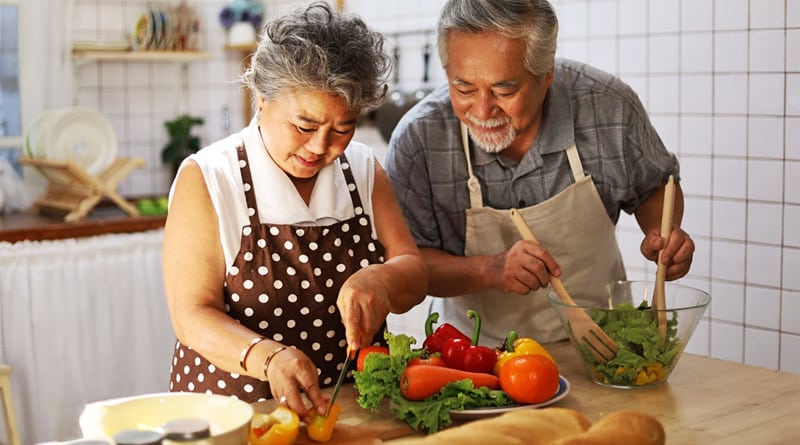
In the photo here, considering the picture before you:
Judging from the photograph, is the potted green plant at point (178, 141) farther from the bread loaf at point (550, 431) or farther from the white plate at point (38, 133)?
the bread loaf at point (550, 431)

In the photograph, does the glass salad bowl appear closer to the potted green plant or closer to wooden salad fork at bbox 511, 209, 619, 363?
wooden salad fork at bbox 511, 209, 619, 363

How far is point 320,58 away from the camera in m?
1.76

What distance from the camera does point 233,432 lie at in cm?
127

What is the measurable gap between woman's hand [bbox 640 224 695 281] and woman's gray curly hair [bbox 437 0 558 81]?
0.42 metres

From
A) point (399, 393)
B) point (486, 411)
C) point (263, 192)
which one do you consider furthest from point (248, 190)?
point (486, 411)

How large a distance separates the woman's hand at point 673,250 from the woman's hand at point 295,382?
784 millimetres

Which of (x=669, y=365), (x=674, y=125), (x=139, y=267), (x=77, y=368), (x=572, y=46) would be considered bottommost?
(x=77, y=368)

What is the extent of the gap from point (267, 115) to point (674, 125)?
1.63 meters

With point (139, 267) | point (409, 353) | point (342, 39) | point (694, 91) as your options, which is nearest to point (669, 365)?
point (409, 353)

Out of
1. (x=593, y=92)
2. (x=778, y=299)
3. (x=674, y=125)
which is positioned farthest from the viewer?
(x=674, y=125)

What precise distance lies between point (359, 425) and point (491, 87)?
79 centimetres

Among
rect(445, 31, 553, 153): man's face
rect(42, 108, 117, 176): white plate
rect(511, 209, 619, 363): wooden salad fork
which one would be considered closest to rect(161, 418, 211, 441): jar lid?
rect(511, 209, 619, 363): wooden salad fork

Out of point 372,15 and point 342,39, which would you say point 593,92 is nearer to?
point 342,39

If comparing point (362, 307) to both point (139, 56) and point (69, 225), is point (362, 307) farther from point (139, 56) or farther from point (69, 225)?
point (139, 56)
